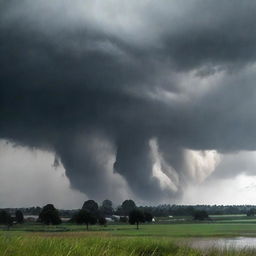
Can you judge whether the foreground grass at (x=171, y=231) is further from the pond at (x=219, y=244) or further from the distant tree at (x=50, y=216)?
the distant tree at (x=50, y=216)

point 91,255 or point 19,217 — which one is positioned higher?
point 19,217

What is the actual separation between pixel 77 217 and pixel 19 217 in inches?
1877

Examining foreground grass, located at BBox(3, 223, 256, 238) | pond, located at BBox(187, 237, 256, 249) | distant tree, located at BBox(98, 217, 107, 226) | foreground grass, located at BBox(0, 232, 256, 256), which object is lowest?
foreground grass, located at BBox(0, 232, 256, 256)

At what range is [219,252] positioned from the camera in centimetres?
2897

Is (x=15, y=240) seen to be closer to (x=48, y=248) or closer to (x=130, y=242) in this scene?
(x=48, y=248)

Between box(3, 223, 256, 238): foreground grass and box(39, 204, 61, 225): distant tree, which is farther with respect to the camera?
box(39, 204, 61, 225): distant tree

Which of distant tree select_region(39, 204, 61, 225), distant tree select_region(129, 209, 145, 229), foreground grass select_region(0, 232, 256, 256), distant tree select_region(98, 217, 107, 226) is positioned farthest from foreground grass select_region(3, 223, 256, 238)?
foreground grass select_region(0, 232, 256, 256)

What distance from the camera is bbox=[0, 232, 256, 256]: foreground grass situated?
63.5ft

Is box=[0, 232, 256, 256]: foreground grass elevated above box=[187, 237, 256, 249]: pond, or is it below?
below

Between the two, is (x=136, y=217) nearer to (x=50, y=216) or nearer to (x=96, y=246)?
(x=50, y=216)

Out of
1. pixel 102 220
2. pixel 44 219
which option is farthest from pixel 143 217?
pixel 44 219

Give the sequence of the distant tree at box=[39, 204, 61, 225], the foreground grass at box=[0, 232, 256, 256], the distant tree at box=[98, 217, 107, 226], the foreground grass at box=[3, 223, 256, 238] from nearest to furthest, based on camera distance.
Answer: the foreground grass at box=[0, 232, 256, 256], the foreground grass at box=[3, 223, 256, 238], the distant tree at box=[39, 204, 61, 225], the distant tree at box=[98, 217, 107, 226]

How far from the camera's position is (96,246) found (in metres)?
19.9

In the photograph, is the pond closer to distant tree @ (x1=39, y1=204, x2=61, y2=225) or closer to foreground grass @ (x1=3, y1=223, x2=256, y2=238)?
foreground grass @ (x1=3, y1=223, x2=256, y2=238)
